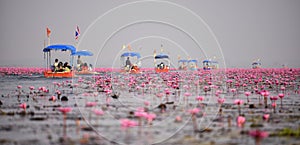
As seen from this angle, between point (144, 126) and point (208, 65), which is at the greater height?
point (208, 65)

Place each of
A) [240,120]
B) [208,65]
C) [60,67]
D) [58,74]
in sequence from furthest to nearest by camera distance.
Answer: [208,65]
[60,67]
[58,74]
[240,120]

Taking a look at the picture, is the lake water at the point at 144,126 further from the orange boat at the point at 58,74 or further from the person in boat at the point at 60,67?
the person in boat at the point at 60,67

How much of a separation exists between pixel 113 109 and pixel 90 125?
2875mm

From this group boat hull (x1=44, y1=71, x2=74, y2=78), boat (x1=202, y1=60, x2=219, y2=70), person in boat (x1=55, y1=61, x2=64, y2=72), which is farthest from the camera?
boat (x1=202, y1=60, x2=219, y2=70)

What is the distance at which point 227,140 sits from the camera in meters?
7.32

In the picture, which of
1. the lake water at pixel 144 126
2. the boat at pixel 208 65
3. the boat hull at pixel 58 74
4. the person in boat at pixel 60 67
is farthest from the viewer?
the boat at pixel 208 65

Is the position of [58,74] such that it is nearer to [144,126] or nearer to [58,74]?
[58,74]

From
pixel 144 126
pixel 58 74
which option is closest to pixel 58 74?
pixel 58 74

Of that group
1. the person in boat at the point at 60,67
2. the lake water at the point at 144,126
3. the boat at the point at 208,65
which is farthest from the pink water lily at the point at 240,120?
the boat at the point at 208,65

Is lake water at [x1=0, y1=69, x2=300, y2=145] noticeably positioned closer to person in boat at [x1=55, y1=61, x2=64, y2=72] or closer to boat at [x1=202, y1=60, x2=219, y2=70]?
person in boat at [x1=55, y1=61, x2=64, y2=72]

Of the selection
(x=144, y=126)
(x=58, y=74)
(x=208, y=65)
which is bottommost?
(x=144, y=126)

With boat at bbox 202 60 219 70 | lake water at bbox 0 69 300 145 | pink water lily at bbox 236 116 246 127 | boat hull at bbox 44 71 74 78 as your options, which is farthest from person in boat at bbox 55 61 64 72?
boat at bbox 202 60 219 70

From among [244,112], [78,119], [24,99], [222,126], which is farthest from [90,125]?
[24,99]

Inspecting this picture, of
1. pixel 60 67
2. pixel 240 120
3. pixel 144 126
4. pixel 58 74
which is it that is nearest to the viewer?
pixel 240 120
